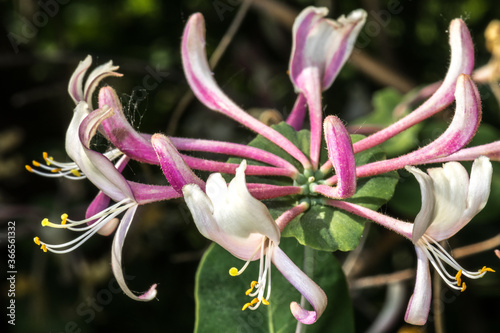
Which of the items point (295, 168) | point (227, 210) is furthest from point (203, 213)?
point (295, 168)

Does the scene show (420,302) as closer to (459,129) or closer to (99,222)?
(459,129)

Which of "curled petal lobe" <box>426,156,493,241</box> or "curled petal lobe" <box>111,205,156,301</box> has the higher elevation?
"curled petal lobe" <box>426,156,493,241</box>

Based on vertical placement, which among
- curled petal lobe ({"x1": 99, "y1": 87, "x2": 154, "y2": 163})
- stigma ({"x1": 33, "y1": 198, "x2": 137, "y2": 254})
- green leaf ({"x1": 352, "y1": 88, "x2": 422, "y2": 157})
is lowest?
green leaf ({"x1": 352, "y1": 88, "x2": 422, "y2": 157})

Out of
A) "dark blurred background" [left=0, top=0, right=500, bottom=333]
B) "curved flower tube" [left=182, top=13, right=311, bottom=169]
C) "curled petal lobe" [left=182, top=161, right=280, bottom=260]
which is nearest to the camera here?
"curled petal lobe" [left=182, top=161, right=280, bottom=260]

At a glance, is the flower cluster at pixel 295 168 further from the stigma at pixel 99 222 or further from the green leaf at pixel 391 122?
the green leaf at pixel 391 122

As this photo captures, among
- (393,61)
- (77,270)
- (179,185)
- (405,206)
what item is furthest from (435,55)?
(179,185)

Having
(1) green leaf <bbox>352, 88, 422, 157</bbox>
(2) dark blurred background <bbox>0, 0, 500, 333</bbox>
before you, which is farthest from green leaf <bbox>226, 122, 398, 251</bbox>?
(2) dark blurred background <bbox>0, 0, 500, 333</bbox>

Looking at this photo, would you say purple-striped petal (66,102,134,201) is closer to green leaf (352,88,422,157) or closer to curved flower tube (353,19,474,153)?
curved flower tube (353,19,474,153)

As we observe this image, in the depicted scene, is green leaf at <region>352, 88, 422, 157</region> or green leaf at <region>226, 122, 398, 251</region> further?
green leaf at <region>352, 88, 422, 157</region>

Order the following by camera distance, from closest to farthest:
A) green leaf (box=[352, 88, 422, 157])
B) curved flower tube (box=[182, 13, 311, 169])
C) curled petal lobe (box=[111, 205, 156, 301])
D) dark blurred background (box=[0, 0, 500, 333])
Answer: curled petal lobe (box=[111, 205, 156, 301]) → curved flower tube (box=[182, 13, 311, 169]) → green leaf (box=[352, 88, 422, 157]) → dark blurred background (box=[0, 0, 500, 333])
